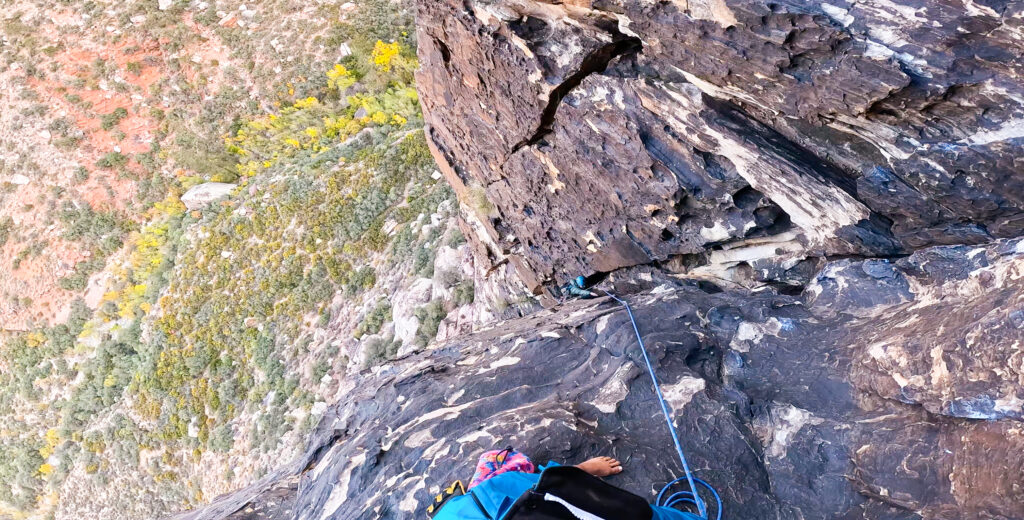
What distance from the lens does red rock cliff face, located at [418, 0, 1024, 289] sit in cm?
415

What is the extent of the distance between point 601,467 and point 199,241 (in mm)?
17574

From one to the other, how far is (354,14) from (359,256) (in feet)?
40.8

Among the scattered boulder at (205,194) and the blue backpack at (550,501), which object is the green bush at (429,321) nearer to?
the blue backpack at (550,501)

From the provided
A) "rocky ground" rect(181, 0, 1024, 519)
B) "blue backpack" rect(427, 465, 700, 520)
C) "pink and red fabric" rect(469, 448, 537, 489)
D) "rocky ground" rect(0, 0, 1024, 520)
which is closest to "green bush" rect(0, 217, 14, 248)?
"rocky ground" rect(0, 0, 1024, 520)

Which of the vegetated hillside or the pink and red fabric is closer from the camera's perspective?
the pink and red fabric

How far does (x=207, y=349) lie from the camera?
1596 cm

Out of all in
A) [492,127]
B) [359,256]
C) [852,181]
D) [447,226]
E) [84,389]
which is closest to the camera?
[852,181]

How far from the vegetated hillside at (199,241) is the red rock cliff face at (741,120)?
14.3ft

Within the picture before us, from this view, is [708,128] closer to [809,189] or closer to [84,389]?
[809,189]

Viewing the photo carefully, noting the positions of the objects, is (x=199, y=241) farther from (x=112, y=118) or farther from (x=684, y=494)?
(x=684, y=494)

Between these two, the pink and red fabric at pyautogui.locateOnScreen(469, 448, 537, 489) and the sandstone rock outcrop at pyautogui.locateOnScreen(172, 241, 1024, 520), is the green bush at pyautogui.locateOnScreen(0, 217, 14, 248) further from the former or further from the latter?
the pink and red fabric at pyautogui.locateOnScreen(469, 448, 537, 489)

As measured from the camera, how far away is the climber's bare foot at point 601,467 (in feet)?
15.9

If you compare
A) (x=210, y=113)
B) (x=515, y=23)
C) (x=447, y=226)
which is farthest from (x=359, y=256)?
(x=210, y=113)

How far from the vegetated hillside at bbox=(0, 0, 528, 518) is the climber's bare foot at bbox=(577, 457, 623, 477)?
22.8 ft
